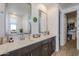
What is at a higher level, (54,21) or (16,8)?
(16,8)

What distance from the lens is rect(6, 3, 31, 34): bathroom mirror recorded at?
253 centimetres

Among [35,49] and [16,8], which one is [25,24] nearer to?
[16,8]

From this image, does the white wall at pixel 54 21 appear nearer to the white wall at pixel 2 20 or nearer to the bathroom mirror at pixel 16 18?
the bathroom mirror at pixel 16 18

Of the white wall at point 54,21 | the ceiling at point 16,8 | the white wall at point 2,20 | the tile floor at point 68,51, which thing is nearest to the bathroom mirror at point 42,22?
the white wall at point 54,21

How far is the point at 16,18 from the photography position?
8.86 ft

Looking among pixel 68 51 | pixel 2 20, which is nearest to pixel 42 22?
pixel 68 51

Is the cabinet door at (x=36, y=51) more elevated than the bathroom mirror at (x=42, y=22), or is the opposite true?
the bathroom mirror at (x=42, y=22)

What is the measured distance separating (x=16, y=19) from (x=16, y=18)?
2 cm

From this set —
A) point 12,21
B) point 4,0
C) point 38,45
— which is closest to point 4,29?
point 12,21

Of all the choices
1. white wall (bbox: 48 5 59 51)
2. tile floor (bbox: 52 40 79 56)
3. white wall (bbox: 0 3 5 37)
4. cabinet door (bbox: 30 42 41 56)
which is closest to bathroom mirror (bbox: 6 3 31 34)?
white wall (bbox: 0 3 5 37)

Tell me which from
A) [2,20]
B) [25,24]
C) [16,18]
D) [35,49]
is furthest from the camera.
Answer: [25,24]

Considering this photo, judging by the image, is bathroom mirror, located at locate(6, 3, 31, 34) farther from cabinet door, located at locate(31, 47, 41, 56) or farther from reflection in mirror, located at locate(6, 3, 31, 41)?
cabinet door, located at locate(31, 47, 41, 56)

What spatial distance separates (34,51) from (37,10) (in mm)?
1591

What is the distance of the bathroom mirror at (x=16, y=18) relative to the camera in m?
2.53
